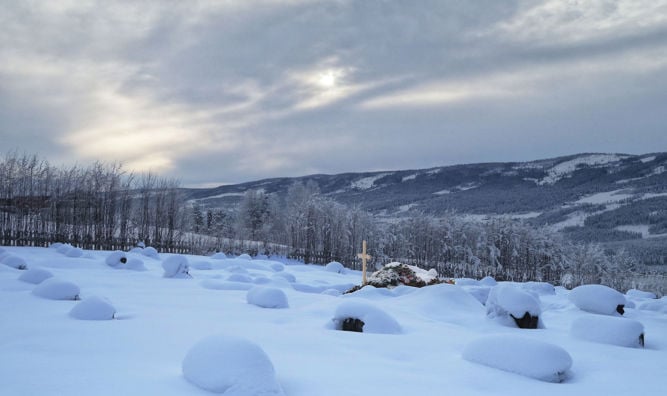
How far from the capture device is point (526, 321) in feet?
27.6

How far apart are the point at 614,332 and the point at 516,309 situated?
1.74 metres

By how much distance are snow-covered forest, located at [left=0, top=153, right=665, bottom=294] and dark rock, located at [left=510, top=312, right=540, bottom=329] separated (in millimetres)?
19692

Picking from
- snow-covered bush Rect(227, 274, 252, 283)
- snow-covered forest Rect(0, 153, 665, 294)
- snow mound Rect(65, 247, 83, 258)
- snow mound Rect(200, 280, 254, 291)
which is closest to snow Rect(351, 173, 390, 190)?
snow-covered forest Rect(0, 153, 665, 294)

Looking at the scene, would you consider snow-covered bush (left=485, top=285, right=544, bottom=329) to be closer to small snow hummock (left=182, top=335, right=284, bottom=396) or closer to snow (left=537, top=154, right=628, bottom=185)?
small snow hummock (left=182, top=335, right=284, bottom=396)

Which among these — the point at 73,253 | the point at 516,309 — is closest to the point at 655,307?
the point at 516,309

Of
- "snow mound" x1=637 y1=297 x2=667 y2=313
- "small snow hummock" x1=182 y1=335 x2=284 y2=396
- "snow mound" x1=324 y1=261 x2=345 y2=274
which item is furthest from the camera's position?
"snow mound" x1=324 y1=261 x2=345 y2=274

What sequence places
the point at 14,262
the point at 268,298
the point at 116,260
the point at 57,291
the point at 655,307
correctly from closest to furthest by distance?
the point at 57,291
the point at 268,298
the point at 14,262
the point at 655,307
the point at 116,260

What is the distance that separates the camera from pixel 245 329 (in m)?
6.31

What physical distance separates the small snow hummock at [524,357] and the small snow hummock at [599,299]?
604 centimetres

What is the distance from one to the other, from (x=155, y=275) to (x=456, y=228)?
80.0 feet

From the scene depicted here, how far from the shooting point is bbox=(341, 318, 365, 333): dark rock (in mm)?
6773

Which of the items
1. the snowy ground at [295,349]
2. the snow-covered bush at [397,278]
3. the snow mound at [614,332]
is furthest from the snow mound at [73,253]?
the snow mound at [614,332]

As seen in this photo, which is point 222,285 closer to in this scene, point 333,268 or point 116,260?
point 116,260

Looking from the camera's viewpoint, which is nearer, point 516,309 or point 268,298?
point 516,309
